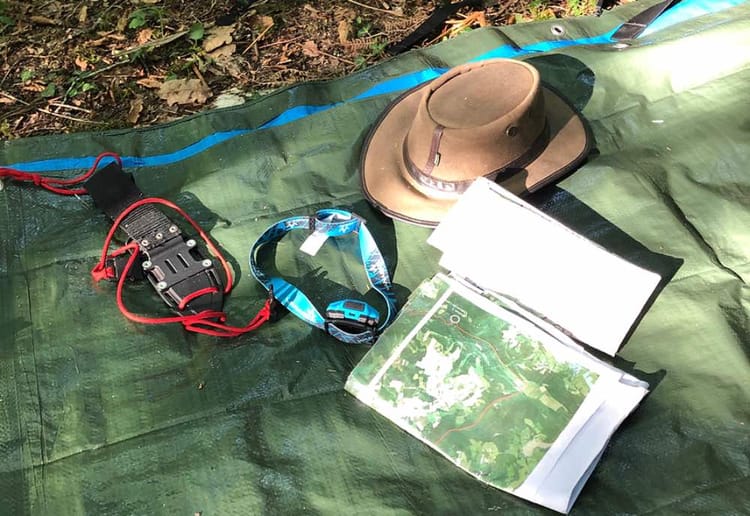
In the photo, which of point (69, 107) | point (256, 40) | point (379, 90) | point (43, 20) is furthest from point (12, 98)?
point (379, 90)

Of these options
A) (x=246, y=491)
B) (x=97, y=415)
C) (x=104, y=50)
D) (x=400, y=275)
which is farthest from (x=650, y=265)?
(x=104, y=50)

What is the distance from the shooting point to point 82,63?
7.71ft

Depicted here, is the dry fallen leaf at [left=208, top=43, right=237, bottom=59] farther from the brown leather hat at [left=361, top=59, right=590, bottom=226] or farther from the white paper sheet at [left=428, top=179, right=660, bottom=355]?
the white paper sheet at [left=428, top=179, right=660, bottom=355]

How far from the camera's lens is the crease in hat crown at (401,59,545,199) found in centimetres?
146

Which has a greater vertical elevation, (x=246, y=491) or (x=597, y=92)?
(x=597, y=92)

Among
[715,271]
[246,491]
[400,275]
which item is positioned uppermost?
[715,271]

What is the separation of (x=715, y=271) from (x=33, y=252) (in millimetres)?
1498

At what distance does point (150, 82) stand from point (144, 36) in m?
0.25

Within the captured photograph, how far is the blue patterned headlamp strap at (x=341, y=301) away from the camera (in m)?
1.39

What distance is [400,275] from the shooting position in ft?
5.02

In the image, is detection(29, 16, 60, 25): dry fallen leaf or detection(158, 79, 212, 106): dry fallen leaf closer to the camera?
detection(158, 79, 212, 106): dry fallen leaf

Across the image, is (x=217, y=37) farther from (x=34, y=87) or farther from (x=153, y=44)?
(x=34, y=87)

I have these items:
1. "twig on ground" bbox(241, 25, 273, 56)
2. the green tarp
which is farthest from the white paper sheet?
"twig on ground" bbox(241, 25, 273, 56)

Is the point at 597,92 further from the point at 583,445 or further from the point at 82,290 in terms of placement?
the point at 82,290
